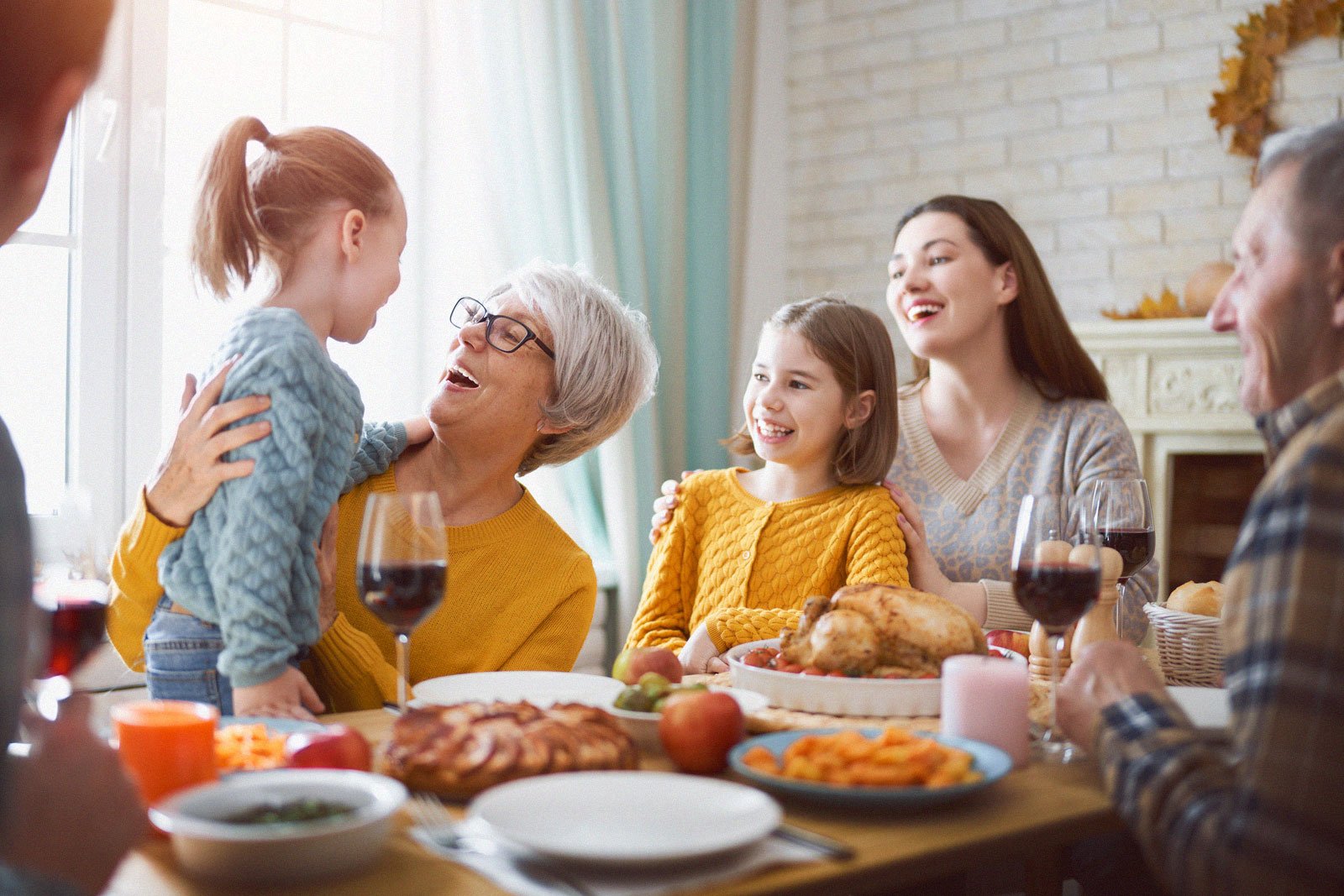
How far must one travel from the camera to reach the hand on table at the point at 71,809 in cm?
85

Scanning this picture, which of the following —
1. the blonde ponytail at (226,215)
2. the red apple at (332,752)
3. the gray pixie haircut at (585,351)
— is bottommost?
the red apple at (332,752)

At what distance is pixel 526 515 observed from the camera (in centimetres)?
227

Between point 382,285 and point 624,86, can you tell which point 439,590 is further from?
point 624,86

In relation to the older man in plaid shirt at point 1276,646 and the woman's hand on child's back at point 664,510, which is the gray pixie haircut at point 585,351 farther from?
the older man in plaid shirt at point 1276,646

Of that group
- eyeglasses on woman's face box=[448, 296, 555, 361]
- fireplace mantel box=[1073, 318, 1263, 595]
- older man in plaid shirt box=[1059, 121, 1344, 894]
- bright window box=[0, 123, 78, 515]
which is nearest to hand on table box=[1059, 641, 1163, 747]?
older man in plaid shirt box=[1059, 121, 1344, 894]

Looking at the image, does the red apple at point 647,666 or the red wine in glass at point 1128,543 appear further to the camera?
the red wine in glass at point 1128,543

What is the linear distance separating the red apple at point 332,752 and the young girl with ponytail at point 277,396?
0.32 m

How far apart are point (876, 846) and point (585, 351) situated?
137cm

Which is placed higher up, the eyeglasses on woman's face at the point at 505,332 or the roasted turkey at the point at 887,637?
the eyeglasses on woman's face at the point at 505,332

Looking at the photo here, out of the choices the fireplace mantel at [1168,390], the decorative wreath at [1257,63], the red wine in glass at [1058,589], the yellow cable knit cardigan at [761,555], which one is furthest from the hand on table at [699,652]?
the decorative wreath at [1257,63]

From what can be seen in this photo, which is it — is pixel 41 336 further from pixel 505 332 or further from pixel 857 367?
pixel 857 367

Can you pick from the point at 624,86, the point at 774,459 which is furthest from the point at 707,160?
the point at 774,459

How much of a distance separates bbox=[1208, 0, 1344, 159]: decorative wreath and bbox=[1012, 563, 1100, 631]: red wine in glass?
3.14 metres

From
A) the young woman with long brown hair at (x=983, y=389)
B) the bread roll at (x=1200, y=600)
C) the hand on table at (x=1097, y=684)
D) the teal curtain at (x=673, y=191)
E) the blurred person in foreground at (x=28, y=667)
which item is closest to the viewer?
the blurred person in foreground at (x=28, y=667)
